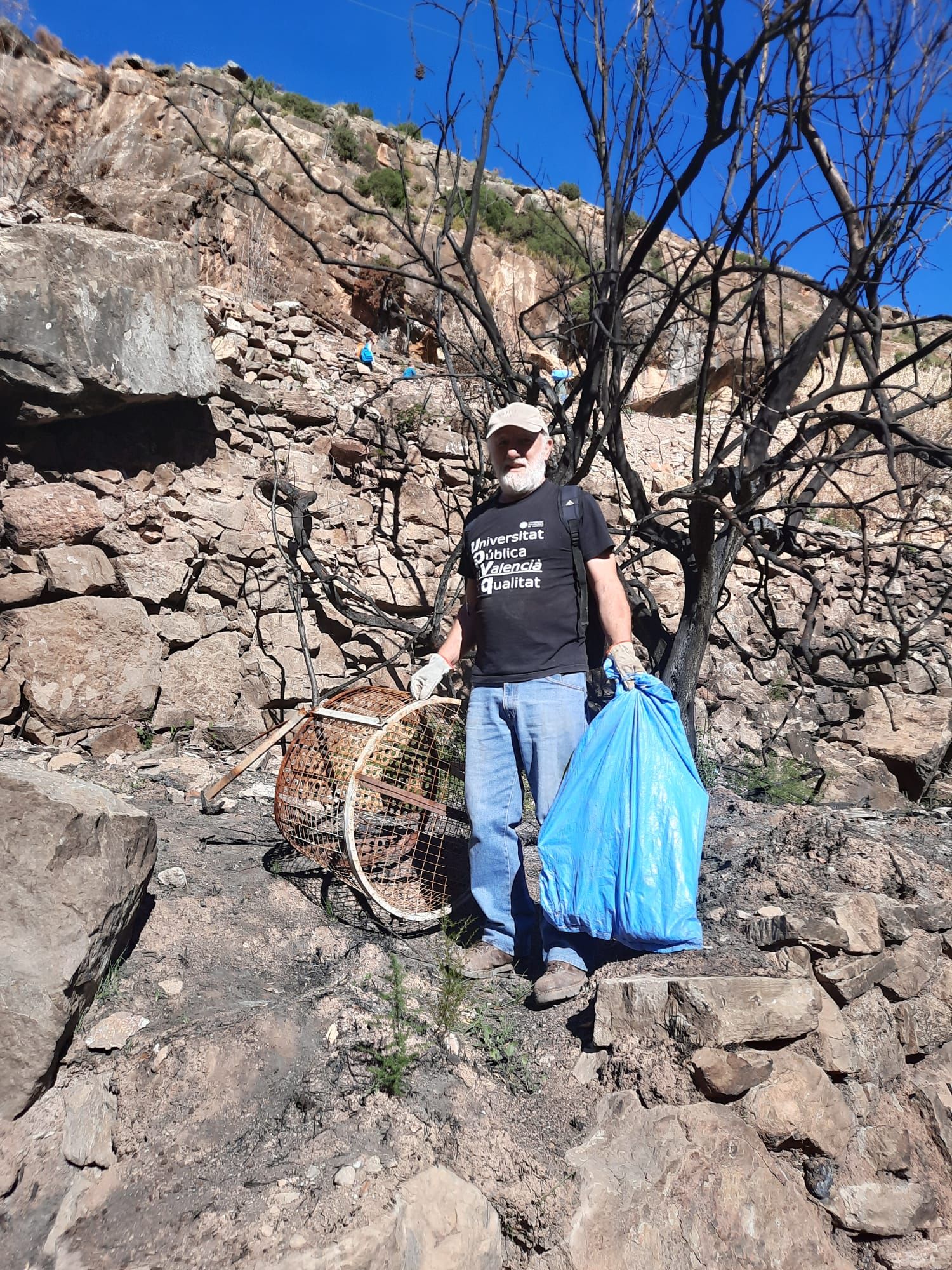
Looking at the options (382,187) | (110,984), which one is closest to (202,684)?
(110,984)

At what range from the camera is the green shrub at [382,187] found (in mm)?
10859

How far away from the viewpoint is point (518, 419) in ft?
8.46

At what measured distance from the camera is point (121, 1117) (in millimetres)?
1828

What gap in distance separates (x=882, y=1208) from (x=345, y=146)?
1381 centimetres

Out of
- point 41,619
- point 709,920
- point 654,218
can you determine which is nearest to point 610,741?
point 709,920

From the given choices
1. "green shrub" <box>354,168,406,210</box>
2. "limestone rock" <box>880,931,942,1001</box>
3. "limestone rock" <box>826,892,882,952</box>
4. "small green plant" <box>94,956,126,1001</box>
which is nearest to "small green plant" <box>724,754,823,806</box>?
"limestone rock" <box>880,931,942,1001</box>

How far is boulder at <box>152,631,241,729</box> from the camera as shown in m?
4.14

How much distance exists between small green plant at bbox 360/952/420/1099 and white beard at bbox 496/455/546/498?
147 cm

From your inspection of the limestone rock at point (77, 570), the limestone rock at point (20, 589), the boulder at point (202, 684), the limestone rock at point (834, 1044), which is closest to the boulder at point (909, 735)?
the limestone rock at point (834, 1044)

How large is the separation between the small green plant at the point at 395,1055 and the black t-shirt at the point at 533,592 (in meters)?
0.93

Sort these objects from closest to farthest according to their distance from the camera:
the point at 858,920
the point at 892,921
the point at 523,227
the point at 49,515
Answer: the point at 858,920
the point at 892,921
the point at 49,515
the point at 523,227

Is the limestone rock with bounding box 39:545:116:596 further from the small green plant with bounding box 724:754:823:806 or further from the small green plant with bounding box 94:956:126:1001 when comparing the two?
the small green plant with bounding box 724:754:823:806

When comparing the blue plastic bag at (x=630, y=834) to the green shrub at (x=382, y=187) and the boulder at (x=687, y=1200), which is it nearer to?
the boulder at (x=687, y=1200)

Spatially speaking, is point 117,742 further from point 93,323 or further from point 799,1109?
point 799,1109
